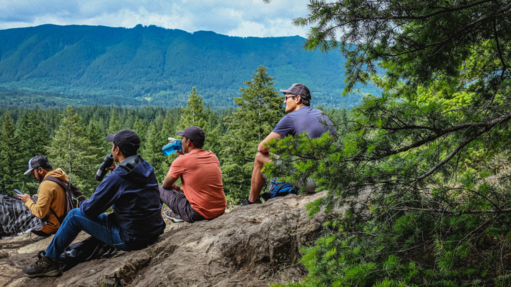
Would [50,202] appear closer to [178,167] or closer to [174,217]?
[174,217]

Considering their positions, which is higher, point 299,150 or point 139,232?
point 299,150

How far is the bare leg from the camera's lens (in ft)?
15.0

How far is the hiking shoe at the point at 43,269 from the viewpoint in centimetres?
389

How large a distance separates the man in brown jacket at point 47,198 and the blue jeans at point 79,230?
154 centimetres

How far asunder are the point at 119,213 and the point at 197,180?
4.22ft

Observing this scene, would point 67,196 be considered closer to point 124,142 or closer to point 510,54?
point 124,142

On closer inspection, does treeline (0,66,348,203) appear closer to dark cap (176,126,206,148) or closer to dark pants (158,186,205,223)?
dark cap (176,126,206,148)

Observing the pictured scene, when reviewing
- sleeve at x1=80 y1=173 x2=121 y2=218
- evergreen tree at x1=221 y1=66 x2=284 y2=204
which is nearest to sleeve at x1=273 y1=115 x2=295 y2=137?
sleeve at x1=80 y1=173 x2=121 y2=218

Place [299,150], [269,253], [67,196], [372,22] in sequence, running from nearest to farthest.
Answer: [299,150] → [372,22] → [269,253] → [67,196]

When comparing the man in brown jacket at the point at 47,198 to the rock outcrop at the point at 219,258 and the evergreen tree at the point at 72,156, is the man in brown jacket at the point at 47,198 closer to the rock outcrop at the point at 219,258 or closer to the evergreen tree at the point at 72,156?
the rock outcrop at the point at 219,258

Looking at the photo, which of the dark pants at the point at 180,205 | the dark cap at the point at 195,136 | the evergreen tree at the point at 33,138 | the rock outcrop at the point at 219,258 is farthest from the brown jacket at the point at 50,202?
the evergreen tree at the point at 33,138

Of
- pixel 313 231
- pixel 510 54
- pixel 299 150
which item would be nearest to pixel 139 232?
pixel 313 231

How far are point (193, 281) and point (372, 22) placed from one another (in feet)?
9.52

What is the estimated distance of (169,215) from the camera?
5879 millimetres
